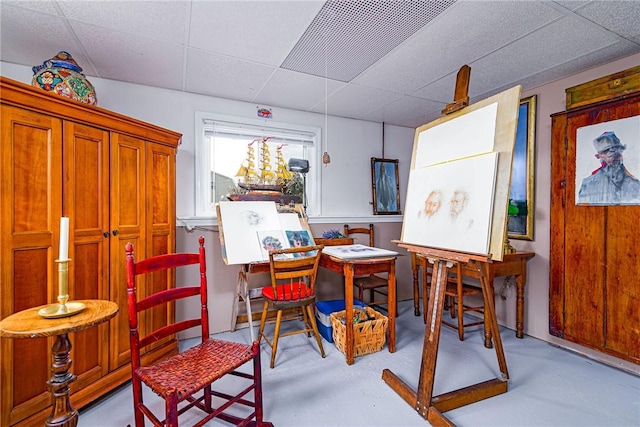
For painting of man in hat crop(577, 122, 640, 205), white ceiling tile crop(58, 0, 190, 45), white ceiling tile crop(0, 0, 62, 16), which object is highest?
white ceiling tile crop(58, 0, 190, 45)

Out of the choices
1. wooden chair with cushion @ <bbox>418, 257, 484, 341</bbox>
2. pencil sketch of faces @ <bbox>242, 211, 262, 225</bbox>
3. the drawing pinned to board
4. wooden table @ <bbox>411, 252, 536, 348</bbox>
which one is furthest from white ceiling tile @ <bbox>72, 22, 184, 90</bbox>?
wooden table @ <bbox>411, 252, 536, 348</bbox>

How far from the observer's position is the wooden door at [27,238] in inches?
55.1

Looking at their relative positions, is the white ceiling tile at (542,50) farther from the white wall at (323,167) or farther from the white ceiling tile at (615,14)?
the white wall at (323,167)

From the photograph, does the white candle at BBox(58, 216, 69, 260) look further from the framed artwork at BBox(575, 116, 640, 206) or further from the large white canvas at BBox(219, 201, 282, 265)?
the framed artwork at BBox(575, 116, 640, 206)

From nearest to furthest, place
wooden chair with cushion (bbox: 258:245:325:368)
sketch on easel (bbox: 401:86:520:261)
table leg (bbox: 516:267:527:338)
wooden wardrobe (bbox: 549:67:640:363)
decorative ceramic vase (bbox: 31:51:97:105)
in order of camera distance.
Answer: sketch on easel (bbox: 401:86:520:261) → decorative ceramic vase (bbox: 31:51:97:105) → wooden wardrobe (bbox: 549:67:640:363) → wooden chair with cushion (bbox: 258:245:325:368) → table leg (bbox: 516:267:527:338)

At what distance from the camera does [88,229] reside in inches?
69.4

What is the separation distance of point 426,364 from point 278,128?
2595mm

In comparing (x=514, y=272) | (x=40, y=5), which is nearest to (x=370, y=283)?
(x=514, y=272)

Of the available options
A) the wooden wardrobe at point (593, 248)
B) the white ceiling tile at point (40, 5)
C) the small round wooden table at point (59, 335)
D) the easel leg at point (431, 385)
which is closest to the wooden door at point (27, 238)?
the small round wooden table at point (59, 335)

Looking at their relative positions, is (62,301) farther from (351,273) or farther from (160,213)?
(351,273)

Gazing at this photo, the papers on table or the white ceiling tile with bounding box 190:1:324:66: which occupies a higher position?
the white ceiling tile with bounding box 190:1:324:66

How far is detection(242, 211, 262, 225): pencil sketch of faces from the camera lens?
2654 mm

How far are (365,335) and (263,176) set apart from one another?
181cm

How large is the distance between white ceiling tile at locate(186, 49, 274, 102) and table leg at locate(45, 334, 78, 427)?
190cm
